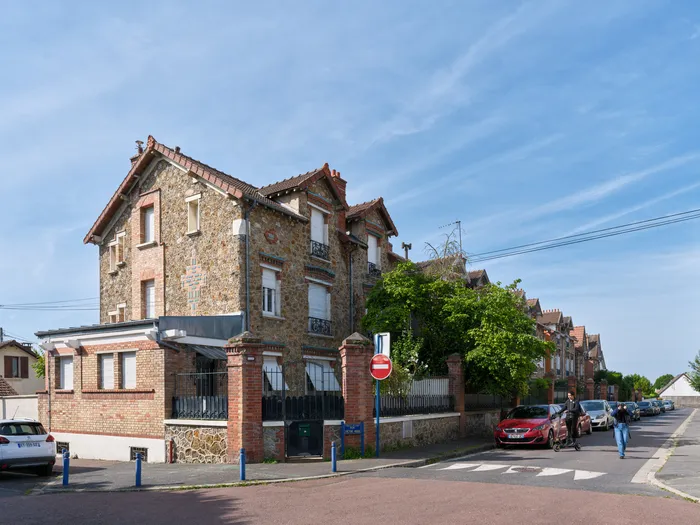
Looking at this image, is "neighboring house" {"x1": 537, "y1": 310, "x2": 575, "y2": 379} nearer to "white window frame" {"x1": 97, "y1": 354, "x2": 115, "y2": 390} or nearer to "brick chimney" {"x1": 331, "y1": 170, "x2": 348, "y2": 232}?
"brick chimney" {"x1": 331, "y1": 170, "x2": 348, "y2": 232}

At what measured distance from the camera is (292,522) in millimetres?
9523

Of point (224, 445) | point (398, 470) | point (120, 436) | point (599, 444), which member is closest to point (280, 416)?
point (224, 445)

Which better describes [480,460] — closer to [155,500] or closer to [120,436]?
[155,500]

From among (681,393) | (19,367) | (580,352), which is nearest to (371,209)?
(19,367)

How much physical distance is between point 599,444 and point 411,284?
8.89m

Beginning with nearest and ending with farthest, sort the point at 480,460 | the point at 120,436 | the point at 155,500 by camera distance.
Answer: the point at 155,500 → the point at 480,460 → the point at 120,436

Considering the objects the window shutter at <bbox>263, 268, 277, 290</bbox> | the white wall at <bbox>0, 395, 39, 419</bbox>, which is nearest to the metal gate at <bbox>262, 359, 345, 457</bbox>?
the window shutter at <bbox>263, 268, 277, 290</bbox>

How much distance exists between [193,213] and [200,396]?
8829 millimetres

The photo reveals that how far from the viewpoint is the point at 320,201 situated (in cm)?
2627

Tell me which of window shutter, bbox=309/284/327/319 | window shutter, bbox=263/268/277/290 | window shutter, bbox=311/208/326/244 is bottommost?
window shutter, bbox=309/284/327/319

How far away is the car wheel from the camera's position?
16641mm

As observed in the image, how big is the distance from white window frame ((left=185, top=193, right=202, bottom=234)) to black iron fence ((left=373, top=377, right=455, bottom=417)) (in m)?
9.37

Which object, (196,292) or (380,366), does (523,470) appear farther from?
(196,292)

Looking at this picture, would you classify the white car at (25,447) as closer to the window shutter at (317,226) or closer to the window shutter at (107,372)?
the window shutter at (107,372)
